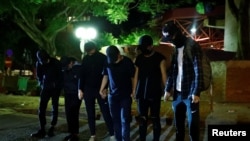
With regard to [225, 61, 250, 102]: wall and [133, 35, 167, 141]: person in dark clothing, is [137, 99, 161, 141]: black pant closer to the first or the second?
[133, 35, 167, 141]: person in dark clothing

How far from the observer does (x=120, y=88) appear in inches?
270

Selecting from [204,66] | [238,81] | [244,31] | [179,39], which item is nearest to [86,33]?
[244,31]

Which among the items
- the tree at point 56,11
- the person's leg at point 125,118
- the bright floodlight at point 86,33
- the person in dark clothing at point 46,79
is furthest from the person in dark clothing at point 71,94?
the bright floodlight at point 86,33

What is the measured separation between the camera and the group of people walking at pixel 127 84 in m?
5.96

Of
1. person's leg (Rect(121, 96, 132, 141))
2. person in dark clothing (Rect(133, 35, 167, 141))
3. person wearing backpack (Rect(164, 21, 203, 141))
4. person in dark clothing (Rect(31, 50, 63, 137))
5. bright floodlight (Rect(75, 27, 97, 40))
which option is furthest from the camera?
bright floodlight (Rect(75, 27, 97, 40))

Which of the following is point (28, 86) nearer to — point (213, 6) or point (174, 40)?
point (213, 6)

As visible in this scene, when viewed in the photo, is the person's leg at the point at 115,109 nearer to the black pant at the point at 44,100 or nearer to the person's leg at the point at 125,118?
the person's leg at the point at 125,118

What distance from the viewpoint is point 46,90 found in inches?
321

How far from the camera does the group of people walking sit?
596cm

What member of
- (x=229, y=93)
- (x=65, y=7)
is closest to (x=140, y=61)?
(x=229, y=93)

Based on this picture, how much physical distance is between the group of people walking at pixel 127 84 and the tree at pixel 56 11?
957 centimetres

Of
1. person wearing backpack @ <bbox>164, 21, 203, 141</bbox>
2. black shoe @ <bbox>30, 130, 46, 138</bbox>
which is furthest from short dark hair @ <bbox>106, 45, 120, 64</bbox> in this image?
black shoe @ <bbox>30, 130, 46, 138</bbox>

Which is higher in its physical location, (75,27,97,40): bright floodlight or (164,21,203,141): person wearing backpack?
(75,27,97,40): bright floodlight

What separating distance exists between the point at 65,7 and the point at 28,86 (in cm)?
562
